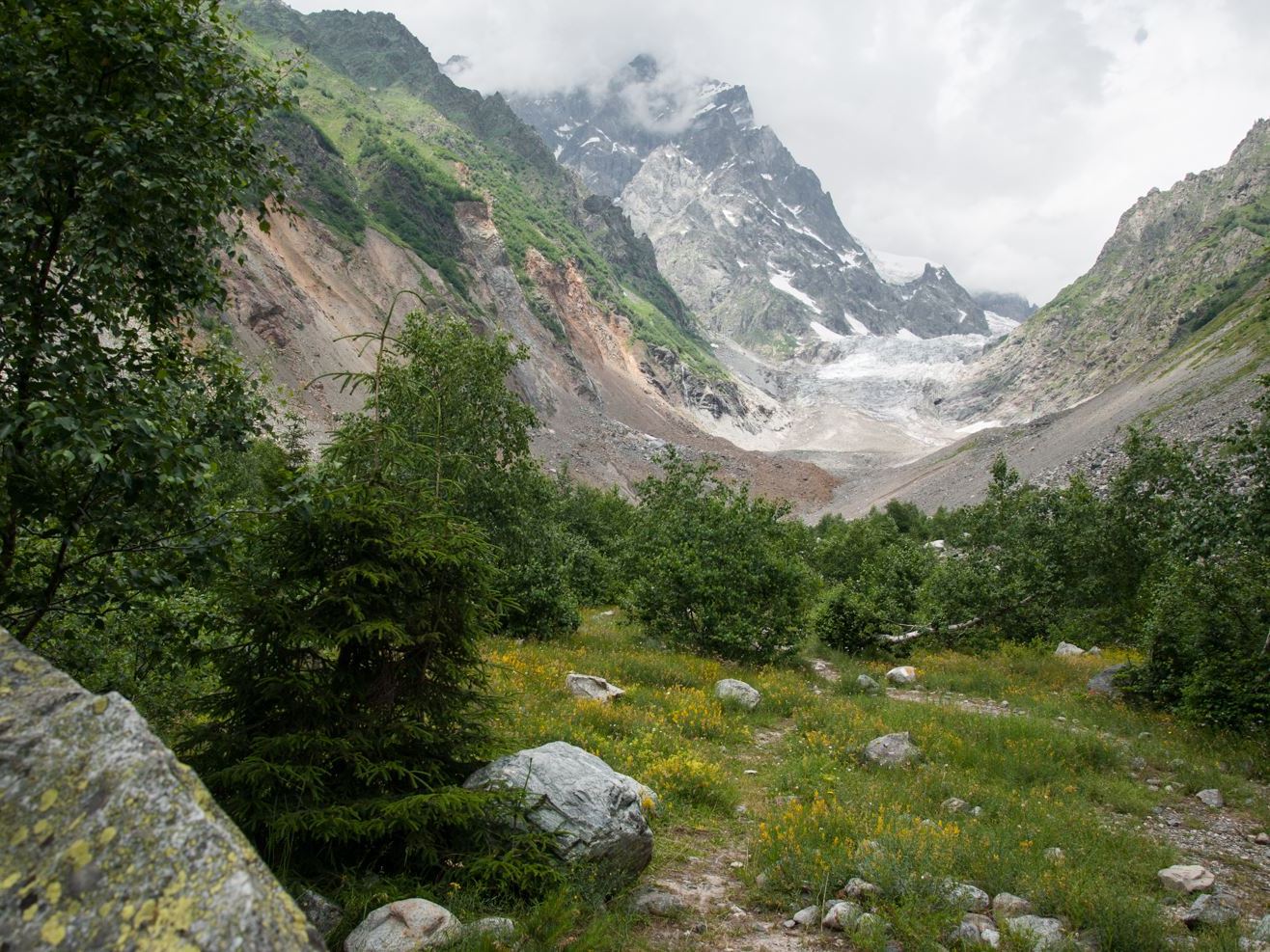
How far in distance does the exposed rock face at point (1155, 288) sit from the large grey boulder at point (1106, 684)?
100811mm

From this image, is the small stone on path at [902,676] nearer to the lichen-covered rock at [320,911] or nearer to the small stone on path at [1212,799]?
the small stone on path at [1212,799]

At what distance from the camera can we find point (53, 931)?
231 centimetres

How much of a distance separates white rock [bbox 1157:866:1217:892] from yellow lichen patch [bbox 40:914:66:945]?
7.95 meters

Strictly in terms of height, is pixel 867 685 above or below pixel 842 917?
below

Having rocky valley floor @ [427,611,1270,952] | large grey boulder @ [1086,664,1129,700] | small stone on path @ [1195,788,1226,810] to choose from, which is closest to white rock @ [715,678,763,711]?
rocky valley floor @ [427,611,1270,952]

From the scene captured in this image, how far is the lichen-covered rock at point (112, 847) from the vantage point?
2367 mm

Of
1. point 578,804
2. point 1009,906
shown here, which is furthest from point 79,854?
point 1009,906

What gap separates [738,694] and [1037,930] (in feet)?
25.0

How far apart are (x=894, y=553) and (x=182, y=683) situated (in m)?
24.4

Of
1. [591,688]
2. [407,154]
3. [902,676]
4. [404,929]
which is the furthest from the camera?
[407,154]

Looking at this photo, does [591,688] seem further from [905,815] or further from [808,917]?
[808,917]

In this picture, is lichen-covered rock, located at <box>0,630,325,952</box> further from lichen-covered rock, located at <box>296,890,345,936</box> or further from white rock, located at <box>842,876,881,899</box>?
white rock, located at <box>842,876,881,899</box>

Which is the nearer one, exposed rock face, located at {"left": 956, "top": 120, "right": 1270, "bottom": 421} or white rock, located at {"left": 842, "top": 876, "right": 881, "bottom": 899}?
white rock, located at {"left": 842, "top": 876, "right": 881, "bottom": 899}

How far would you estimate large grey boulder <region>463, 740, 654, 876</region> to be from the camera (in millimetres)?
5656
